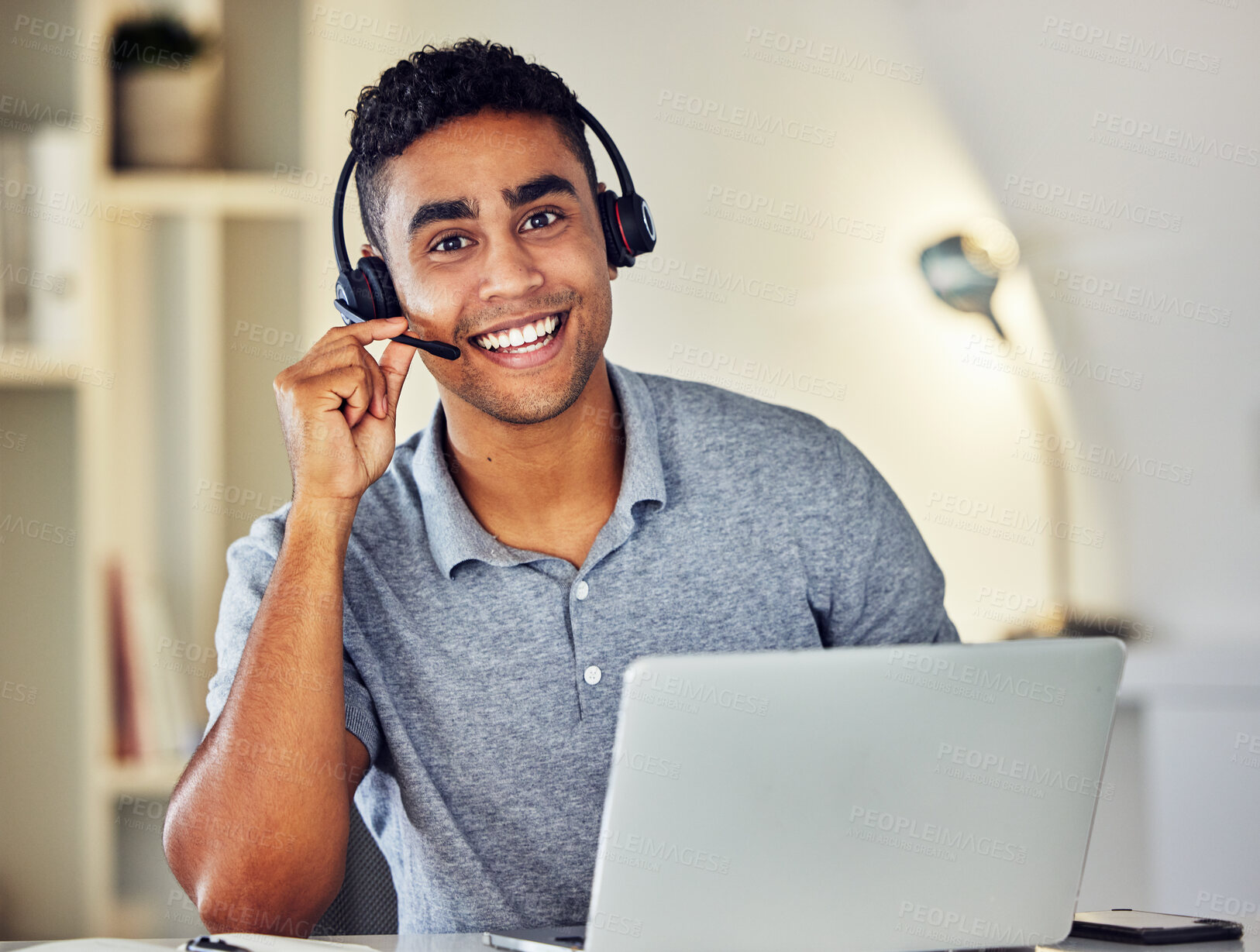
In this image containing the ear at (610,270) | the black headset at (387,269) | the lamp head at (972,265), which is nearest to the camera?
the black headset at (387,269)

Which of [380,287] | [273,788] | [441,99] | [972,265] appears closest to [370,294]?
[380,287]

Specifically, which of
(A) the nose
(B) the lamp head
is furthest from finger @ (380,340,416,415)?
(B) the lamp head

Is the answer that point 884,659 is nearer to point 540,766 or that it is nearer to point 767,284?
point 540,766

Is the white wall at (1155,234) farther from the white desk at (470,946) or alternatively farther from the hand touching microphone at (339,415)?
the hand touching microphone at (339,415)

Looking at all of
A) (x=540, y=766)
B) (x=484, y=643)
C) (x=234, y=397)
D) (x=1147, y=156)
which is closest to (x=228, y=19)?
(x=234, y=397)

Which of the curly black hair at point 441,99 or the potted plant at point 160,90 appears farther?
the potted plant at point 160,90

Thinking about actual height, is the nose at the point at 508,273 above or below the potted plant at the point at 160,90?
below

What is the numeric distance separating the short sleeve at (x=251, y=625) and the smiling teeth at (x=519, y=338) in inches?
12.7

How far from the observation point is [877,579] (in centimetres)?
139

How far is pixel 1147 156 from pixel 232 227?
1.67m

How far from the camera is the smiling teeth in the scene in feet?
4.55

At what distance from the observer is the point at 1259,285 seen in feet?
6.78

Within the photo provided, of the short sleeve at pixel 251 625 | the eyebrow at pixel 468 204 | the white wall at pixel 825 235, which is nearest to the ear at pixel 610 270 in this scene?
the eyebrow at pixel 468 204

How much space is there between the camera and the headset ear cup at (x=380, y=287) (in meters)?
1.37
